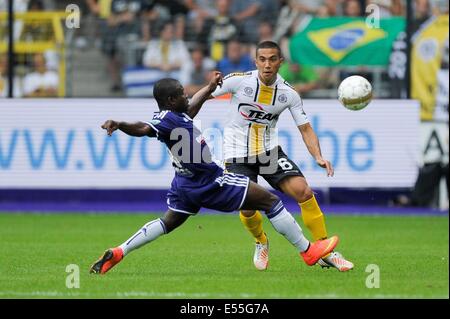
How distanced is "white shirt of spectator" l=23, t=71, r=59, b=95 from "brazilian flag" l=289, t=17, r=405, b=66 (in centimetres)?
433

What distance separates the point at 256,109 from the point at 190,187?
1.38 meters

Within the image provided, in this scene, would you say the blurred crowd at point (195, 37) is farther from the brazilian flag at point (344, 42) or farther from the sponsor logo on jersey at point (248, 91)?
the sponsor logo on jersey at point (248, 91)

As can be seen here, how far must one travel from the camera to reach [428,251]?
11.4m

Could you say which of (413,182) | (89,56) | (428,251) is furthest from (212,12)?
(428,251)

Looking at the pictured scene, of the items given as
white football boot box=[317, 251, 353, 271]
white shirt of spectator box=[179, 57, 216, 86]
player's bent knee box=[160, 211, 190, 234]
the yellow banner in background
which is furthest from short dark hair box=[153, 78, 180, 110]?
white shirt of spectator box=[179, 57, 216, 86]

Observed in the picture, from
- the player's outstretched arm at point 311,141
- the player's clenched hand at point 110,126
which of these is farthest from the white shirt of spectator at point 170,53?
the player's clenched hand at point 110,126

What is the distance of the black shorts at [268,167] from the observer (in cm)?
996

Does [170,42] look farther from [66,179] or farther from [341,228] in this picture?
[341,228]

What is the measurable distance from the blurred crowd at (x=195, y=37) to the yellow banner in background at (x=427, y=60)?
57 centimetres

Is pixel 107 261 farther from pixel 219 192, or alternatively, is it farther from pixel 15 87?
pixel 15 87

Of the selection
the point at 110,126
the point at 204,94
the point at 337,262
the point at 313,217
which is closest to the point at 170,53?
the point at 204,94

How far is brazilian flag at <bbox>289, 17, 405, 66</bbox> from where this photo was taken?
18391 mm

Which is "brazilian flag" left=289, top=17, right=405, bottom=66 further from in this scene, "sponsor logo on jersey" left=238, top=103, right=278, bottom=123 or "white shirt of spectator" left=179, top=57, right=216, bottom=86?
"sponsor logo on jersey" left=238, top=103, right=278, bottom=123

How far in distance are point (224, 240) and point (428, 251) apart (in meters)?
2.62
